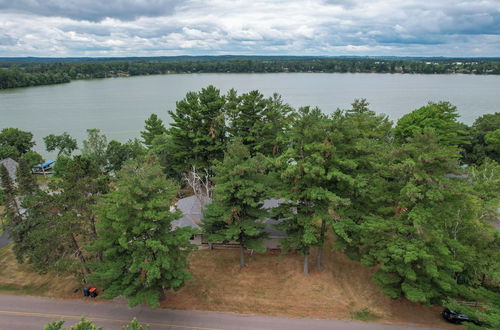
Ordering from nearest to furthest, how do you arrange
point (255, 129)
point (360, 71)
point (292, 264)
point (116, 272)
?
1. point (116, 272)
2. point (292, 264)
3. point (255, 129)
4. point (360, 71)

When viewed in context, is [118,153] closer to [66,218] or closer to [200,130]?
[200,130]

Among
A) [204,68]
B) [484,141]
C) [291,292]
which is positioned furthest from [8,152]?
[204,68]

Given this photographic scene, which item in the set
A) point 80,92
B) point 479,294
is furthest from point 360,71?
point 479,294

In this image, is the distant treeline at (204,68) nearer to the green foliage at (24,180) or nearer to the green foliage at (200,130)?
the green foliage at (200,130)

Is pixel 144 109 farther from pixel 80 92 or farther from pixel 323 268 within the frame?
pixel 323 268

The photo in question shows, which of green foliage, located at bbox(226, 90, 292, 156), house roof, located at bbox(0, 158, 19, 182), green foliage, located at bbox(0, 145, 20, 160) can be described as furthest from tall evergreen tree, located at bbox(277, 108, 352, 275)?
green foliage, located at bbox(0, 145, 20, 160)

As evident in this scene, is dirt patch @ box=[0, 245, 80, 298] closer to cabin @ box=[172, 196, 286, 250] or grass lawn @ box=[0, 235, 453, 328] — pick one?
grass lawn @ box=[0, 235, 453, 328]

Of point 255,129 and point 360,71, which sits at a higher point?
point 360,71
